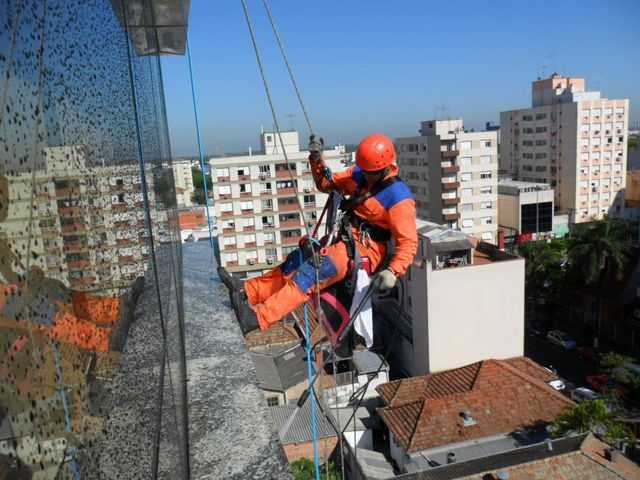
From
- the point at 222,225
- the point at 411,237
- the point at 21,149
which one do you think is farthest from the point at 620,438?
the point at 222,225

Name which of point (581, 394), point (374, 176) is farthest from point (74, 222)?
point (581, 394)

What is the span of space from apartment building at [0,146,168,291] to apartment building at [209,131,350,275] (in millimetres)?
22396

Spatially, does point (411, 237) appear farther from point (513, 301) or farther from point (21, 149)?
point (513, 301)

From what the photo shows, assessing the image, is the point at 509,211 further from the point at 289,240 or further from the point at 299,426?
the point at 299,426

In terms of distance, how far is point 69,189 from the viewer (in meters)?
0.65

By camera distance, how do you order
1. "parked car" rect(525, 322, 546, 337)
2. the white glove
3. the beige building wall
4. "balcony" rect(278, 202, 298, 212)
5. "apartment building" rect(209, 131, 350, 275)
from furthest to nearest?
1. "balcony" rect(278, 202, 298, 212)
2. "apartment building" rect(209, 131, 350, 275)
3. "parked car" rect(525, 322, 546, 337)
4. the beige building wall
5. the white glove

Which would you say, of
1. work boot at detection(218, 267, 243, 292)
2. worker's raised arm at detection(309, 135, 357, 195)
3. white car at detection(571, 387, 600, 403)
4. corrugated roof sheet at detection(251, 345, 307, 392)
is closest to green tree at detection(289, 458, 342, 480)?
corrugated roof sheet at detection(251, 345, 307, 392)

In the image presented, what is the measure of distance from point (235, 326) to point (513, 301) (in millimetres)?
13514

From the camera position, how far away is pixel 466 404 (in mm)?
11250

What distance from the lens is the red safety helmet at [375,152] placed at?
3.11 m

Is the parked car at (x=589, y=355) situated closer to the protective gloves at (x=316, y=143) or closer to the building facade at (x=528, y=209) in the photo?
the building facade at (x=528, y=209)

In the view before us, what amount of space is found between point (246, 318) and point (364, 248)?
83 cm

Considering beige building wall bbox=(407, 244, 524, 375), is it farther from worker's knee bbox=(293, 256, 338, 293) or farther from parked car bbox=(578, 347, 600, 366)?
worker's knee bbox=(293, 256, 338, 293)

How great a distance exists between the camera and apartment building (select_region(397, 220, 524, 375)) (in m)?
14.8
